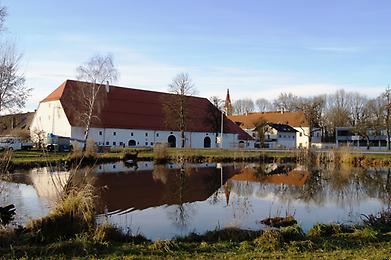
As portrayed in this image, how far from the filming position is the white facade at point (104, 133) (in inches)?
1989

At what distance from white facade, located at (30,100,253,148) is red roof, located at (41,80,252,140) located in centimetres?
64

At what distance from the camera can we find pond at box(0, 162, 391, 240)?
37.0 ft

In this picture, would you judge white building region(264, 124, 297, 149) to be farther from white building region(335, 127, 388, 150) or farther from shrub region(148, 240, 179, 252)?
shrub region(148, 240, 179, 252)

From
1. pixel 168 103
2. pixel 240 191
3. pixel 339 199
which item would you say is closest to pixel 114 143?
pixel 168 103

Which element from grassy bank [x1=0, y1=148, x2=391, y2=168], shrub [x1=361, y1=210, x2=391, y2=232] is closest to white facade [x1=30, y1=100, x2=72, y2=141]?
grassy bank [x1=0, y1=148, x2=391, y2=168]

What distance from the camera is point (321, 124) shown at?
7938 cm

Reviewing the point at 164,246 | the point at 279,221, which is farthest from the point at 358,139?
the point at 164,246

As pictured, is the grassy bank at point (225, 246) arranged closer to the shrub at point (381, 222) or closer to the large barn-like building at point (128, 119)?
the shrub at point (381, 222)

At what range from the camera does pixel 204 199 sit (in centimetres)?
1571

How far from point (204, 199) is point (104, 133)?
38.8 meters

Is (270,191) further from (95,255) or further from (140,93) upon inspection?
(140,93)

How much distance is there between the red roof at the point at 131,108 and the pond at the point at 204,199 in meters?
28.4

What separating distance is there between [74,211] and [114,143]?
45113mm

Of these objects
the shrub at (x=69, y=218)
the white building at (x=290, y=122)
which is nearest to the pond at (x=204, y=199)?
the shrub at (x=69, y=218)
